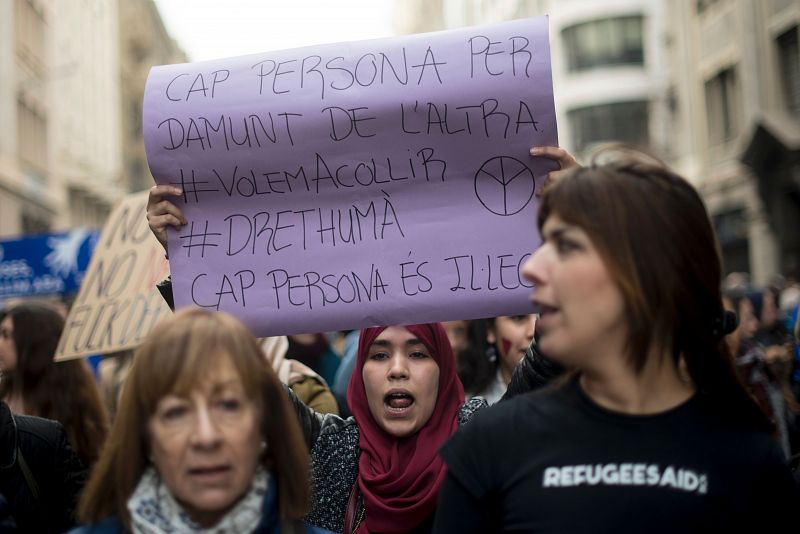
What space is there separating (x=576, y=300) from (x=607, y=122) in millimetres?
33826

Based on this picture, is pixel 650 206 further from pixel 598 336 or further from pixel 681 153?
pixel 681 153

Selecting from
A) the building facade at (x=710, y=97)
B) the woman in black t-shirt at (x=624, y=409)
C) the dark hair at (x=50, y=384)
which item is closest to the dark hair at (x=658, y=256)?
the woman in black t-shirt at (x=624, y=409)

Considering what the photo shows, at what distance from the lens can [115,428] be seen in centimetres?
214

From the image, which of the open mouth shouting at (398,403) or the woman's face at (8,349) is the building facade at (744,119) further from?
the open mouth shouting at (398,403)

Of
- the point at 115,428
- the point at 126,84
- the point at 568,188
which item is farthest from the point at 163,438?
the point at 126,84

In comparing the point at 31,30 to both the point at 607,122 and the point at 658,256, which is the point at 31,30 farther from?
the point at 658,256

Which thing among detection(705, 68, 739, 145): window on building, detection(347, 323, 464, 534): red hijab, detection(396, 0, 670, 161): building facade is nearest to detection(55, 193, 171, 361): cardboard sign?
detection(347, 323, 464, 534): red hijab

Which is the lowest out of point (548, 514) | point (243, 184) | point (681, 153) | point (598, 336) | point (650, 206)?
point (548, 514)

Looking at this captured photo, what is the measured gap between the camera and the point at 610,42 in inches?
1371

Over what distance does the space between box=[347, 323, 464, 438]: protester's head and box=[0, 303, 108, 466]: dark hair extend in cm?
162

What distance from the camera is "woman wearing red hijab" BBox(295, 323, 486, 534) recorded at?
3148 mm

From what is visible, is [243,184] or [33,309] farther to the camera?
[33,309]

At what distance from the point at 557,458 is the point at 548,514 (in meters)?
0.11

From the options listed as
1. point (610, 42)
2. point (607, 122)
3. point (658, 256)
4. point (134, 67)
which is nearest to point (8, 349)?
point (658, 256)
